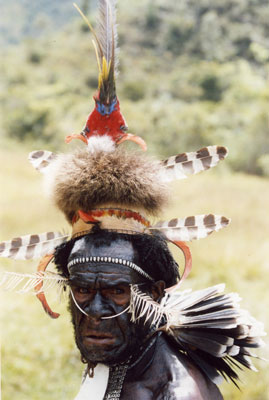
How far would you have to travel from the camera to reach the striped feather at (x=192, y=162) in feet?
9.27

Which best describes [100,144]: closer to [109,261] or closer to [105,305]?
[109,261]

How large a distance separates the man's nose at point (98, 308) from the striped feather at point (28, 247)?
1.70ft

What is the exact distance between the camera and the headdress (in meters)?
2.67

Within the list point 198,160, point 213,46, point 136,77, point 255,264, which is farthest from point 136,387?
point 213,46

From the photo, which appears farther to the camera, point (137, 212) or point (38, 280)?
point (38, 280)

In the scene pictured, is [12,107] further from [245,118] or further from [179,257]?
[179,257]

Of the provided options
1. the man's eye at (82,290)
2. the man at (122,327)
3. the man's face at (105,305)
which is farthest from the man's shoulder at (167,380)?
the man's eye at (82,290)

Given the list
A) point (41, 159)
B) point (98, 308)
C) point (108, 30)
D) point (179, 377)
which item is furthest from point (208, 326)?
point (108, 30)

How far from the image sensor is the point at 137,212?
108 inches

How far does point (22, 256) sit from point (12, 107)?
70.6 feet

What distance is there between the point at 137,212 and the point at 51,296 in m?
6.03

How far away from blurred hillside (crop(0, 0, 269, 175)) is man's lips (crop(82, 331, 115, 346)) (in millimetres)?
11729

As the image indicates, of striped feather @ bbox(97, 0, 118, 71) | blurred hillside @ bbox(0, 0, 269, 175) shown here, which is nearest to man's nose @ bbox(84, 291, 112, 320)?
striped feather @ bbox(97, 0, 118, 71)

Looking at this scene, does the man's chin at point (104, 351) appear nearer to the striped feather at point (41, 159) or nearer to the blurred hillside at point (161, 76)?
the striped feather at point (41, 159)
